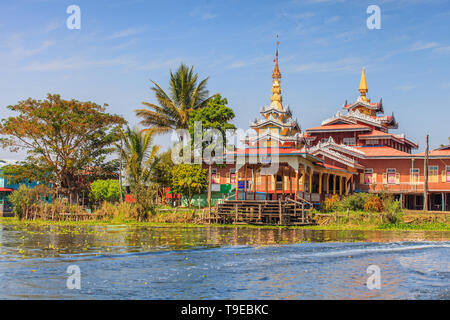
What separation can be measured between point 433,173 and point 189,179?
20.8m

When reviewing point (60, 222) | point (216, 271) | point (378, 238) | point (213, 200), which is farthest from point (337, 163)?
point (216, 271)

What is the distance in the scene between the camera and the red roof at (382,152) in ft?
146

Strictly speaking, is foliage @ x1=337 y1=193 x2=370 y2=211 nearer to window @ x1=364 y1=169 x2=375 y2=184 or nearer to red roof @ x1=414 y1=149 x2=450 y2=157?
window @ x1=364 y1=169 x2=375 y2=184

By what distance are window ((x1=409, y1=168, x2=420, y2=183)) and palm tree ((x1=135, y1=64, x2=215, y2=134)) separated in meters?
18.8

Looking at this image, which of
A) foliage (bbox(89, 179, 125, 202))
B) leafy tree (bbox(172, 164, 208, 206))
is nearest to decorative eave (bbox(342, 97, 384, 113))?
leafy tree (bbox(172, 164, 208, 206))

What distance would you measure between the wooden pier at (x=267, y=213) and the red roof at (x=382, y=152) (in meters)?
16.3

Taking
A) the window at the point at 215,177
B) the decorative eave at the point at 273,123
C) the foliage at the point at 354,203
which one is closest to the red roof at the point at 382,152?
the decorative eave at the point at 273,123

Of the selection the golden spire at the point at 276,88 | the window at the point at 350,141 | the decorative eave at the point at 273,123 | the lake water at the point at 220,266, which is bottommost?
the lake water at the point at 220,266

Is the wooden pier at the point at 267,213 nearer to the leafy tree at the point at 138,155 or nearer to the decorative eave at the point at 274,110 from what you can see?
the leafy tree at the point at 138,155

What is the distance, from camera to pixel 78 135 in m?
40.9

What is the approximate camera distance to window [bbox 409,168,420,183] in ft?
145
